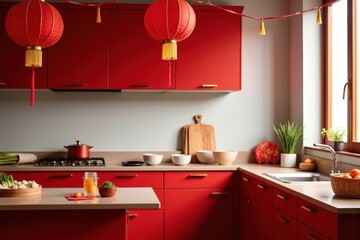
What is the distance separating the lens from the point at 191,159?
5348 millimetres

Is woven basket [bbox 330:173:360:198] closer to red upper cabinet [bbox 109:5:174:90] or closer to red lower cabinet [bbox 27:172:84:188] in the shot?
red upper cabinet [bbox 109:5:174:90]

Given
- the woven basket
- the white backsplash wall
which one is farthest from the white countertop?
the white backsplash wall

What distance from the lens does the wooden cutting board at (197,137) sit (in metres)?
5.37

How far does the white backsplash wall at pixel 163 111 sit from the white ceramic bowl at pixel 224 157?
15.7 inches

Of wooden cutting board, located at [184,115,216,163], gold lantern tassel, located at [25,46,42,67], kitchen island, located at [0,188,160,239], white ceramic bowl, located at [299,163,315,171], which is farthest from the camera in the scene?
wooden cutting board, located at [184,115,216,163]

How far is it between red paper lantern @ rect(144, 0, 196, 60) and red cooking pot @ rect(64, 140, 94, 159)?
2046 mm

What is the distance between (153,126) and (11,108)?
55.6 inches

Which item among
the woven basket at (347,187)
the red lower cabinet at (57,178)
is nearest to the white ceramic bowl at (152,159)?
the red lower cabinet at (57,178)

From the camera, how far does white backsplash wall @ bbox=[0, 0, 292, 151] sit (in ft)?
17.3

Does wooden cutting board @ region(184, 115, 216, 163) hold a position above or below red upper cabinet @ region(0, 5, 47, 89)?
below

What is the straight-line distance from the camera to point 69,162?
4.90 meters

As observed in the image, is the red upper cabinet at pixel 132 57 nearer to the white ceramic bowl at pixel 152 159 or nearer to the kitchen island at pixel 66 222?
the white ceramic bowl at pixel 152 159

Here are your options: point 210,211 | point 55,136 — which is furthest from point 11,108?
point 210,211

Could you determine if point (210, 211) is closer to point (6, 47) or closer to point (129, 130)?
point (129, 130)
